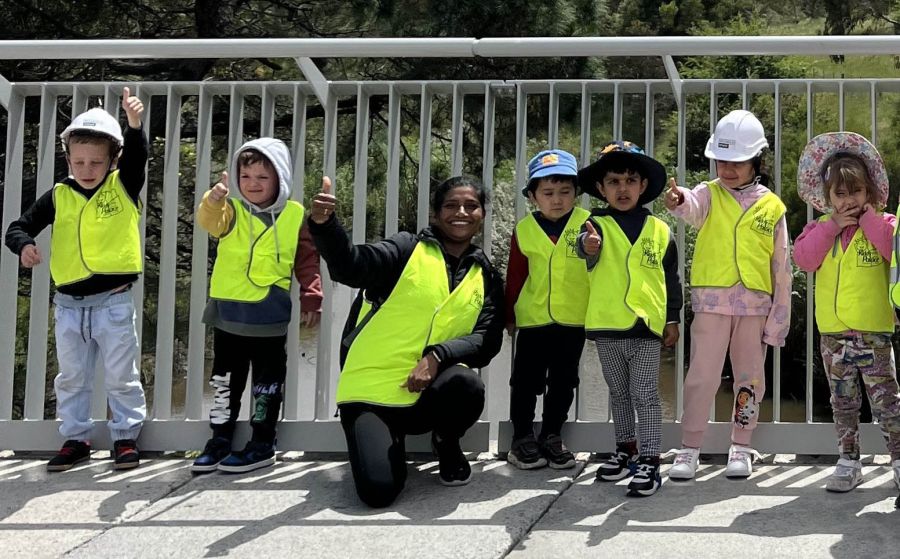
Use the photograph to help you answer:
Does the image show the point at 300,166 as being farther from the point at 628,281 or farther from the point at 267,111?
the point at 628,281

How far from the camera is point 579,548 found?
3.17 metres

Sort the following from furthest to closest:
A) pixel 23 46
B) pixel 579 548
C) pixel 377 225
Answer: pixel 377 225
pixel 23 46
pixel 579 548

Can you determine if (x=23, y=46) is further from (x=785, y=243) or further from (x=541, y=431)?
(x=785, y=243)

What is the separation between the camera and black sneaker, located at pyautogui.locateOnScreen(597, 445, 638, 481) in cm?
388

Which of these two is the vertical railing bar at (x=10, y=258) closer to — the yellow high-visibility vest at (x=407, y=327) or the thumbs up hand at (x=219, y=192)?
the thumbs up hand at (x=219, y=192)

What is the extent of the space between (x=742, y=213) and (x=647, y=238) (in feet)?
1.25

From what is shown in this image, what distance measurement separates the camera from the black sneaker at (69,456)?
13.9 ft

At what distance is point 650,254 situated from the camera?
3.88 meters

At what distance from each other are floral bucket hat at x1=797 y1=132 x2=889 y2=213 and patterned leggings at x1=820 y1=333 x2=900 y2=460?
50 cm

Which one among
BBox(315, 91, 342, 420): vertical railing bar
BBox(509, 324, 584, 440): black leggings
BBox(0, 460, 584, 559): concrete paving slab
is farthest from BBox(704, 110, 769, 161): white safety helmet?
BBox(315, 91, 342, 420): vertical railing bar

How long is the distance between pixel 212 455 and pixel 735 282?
7.05 ft

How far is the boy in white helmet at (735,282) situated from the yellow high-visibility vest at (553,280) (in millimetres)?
424

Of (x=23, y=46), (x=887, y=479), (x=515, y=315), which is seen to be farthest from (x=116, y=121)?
(x=887, y=479)

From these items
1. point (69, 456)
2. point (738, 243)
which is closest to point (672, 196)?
point (738, 243)
